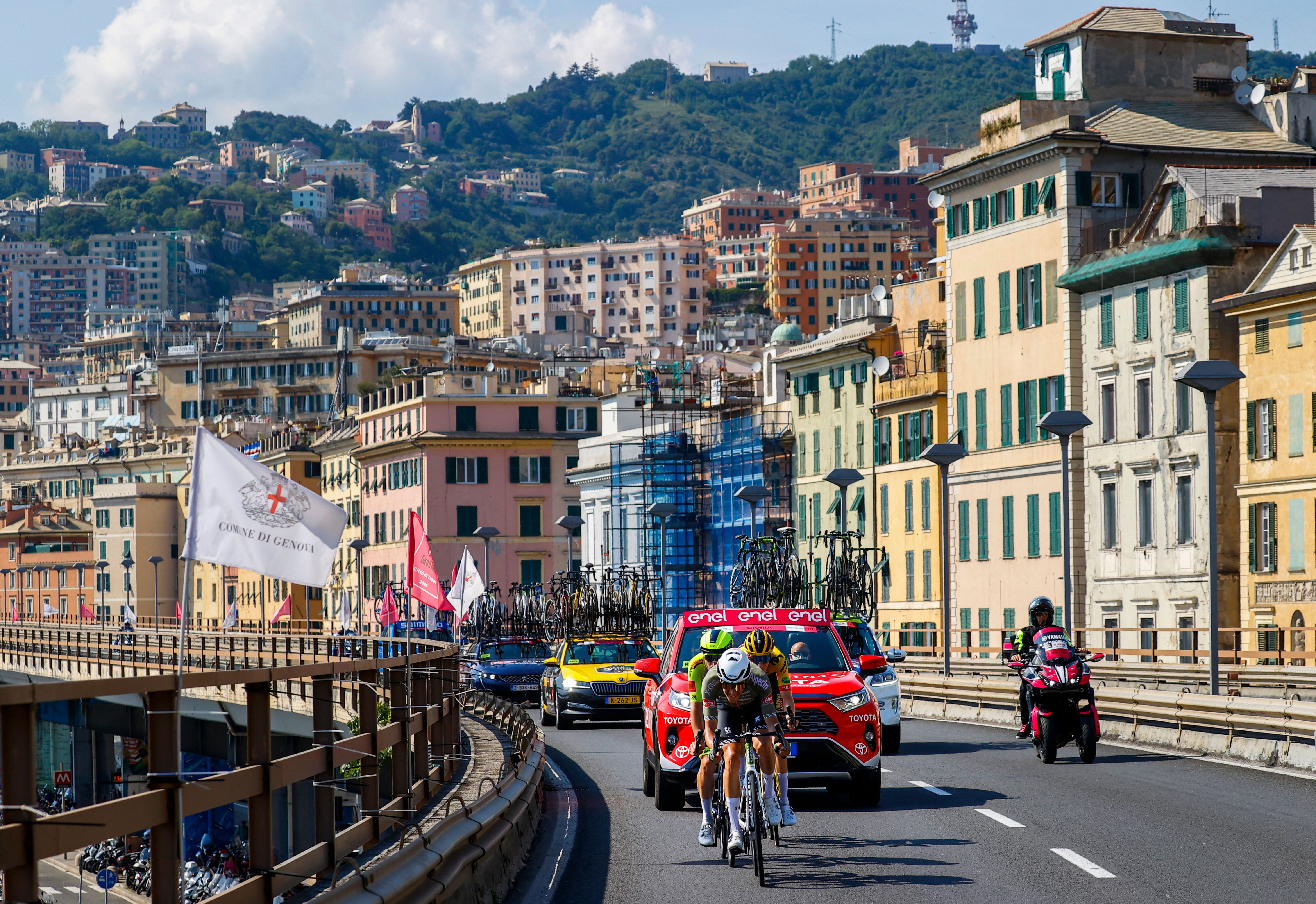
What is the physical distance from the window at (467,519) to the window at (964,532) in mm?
44773

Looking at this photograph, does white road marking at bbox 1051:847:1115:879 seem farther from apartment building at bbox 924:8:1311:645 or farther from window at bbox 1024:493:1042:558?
window at bbox 1024:493:1042:558

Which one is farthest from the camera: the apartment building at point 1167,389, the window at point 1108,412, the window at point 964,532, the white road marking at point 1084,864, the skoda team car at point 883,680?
the window at point 964,532

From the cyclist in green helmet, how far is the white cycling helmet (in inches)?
14.2

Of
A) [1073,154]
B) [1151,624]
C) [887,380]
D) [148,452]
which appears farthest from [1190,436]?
[148,452]

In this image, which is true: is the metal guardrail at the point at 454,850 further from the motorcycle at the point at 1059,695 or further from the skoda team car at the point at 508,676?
the skoda team car at the point at 508,676

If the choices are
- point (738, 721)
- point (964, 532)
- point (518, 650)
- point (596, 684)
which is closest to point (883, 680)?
point (596, 684)

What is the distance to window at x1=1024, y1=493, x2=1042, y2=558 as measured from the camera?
6412cm

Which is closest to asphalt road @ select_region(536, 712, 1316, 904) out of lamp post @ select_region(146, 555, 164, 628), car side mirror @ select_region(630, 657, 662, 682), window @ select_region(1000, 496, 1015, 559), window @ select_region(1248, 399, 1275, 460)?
car side mirror @ select_region(630, 657, 662, 682)

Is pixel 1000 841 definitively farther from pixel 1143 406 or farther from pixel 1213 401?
pixel 1143 406

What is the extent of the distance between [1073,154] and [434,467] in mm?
53659

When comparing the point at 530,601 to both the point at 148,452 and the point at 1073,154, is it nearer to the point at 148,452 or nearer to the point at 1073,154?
the point at 1073,154

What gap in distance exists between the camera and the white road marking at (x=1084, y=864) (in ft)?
44.7

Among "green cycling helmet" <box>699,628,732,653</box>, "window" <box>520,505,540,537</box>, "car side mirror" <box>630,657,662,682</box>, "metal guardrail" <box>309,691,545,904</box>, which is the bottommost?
"metal guardrail" <box>309,691,545,904</box>

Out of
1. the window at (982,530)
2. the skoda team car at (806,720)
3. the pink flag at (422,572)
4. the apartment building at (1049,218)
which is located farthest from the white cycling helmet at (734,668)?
the window at (982,530)
